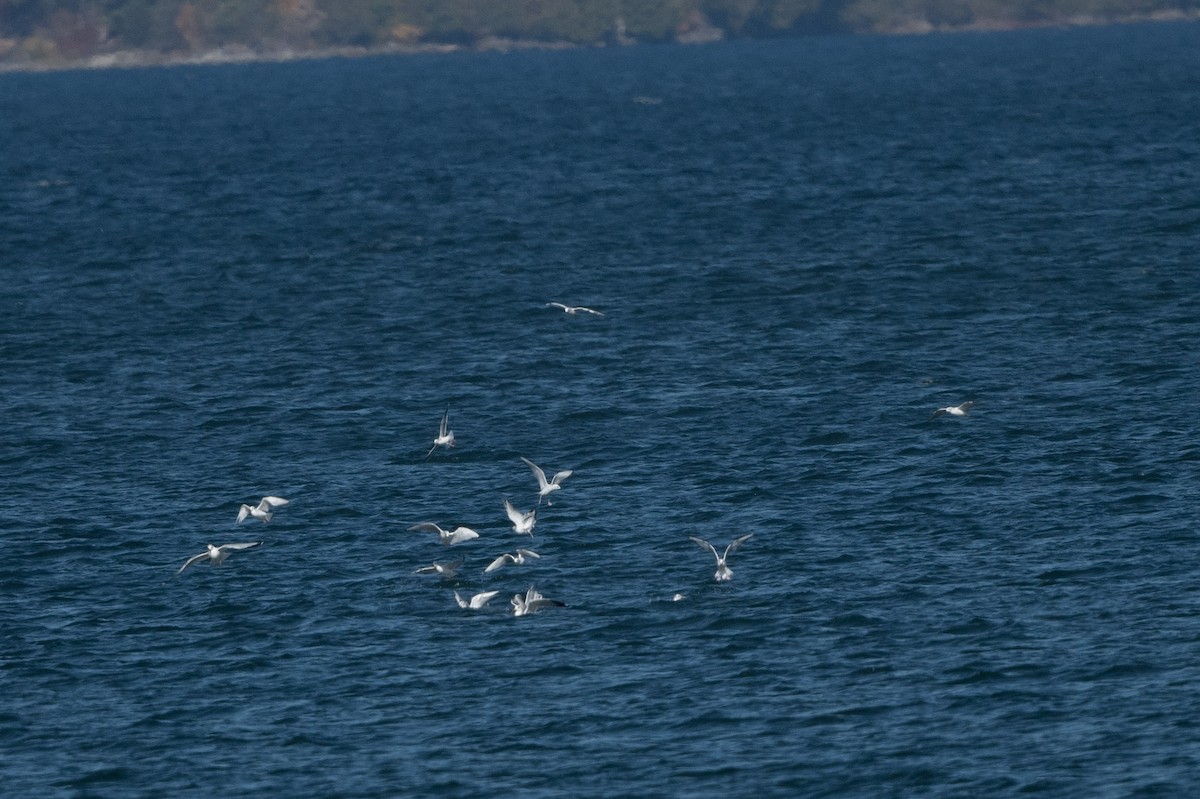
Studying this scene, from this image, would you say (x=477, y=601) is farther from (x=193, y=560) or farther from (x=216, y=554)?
(x=193, y=560)

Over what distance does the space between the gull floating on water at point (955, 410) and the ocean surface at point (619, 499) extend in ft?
2.07

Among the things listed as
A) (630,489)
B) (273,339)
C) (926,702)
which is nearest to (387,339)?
(273,339)

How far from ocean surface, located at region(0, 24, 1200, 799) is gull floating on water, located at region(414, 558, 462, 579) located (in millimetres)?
497

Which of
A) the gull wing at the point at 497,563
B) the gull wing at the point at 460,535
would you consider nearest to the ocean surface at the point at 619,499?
the gull wing at the point at 497,563

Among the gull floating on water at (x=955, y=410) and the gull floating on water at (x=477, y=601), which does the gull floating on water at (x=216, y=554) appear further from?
the gull floating on water at (x=955, y=410)

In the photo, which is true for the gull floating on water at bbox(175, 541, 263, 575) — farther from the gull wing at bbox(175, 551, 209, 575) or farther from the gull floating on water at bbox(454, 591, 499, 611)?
the gull floating on water at bbox(454, 591, 499, 611)

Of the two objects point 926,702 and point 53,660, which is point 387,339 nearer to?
point 53,660

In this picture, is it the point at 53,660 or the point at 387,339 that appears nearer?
the point at 53,660

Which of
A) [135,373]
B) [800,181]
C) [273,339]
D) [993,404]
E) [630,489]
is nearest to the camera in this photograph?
[630,489]

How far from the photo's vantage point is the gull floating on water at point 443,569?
143 feet

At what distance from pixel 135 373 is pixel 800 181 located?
5620 cm

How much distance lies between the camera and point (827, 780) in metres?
33.7

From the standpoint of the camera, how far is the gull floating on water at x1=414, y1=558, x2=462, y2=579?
143 ft

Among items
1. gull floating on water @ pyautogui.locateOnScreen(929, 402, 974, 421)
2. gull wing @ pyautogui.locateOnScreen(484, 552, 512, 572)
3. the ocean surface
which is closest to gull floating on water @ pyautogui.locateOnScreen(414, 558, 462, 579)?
the ocean surface
